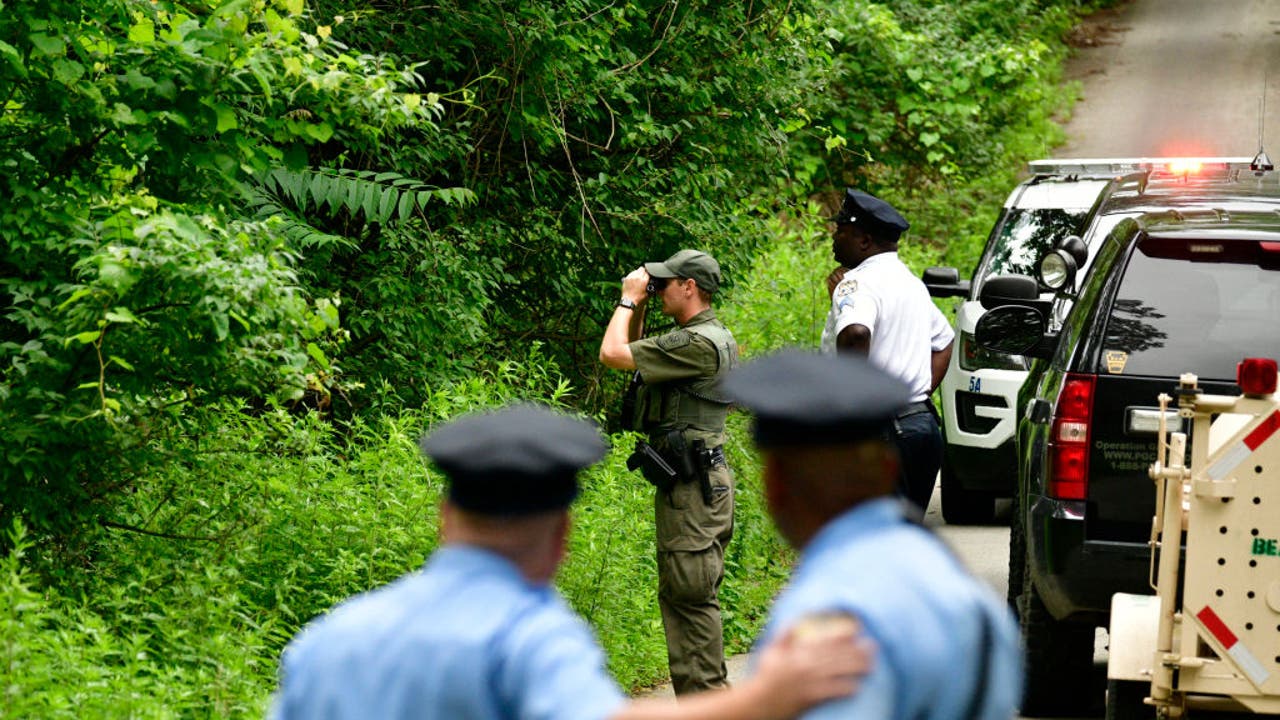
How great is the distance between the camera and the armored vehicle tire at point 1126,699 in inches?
220

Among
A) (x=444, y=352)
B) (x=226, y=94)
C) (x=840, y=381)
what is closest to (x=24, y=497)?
(x=226, y=94)

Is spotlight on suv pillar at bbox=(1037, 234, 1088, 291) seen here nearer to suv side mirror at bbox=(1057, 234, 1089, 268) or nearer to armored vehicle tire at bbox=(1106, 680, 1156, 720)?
suv side mirror at bbox=(1057, 234, 1089, 268)

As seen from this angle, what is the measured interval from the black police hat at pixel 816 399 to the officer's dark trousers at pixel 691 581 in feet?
13.5

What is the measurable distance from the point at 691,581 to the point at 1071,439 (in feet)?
5.05

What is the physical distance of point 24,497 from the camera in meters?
5.83


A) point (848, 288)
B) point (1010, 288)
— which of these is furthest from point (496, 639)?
point (1010, 288)

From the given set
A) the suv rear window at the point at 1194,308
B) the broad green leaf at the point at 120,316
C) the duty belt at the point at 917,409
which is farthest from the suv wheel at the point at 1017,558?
the broad green leaf at the point at 120,316

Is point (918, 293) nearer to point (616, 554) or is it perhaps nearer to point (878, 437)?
point (616, 554)

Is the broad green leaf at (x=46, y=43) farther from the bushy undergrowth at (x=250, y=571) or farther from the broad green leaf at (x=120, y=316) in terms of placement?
the bushy undergrowth at (x=250, y=571)

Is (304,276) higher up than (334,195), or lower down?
lower down

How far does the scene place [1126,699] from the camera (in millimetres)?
5605

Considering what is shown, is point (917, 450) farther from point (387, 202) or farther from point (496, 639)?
point (496, 639)

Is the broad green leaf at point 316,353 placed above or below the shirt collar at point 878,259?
below

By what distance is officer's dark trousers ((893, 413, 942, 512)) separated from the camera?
664cm
